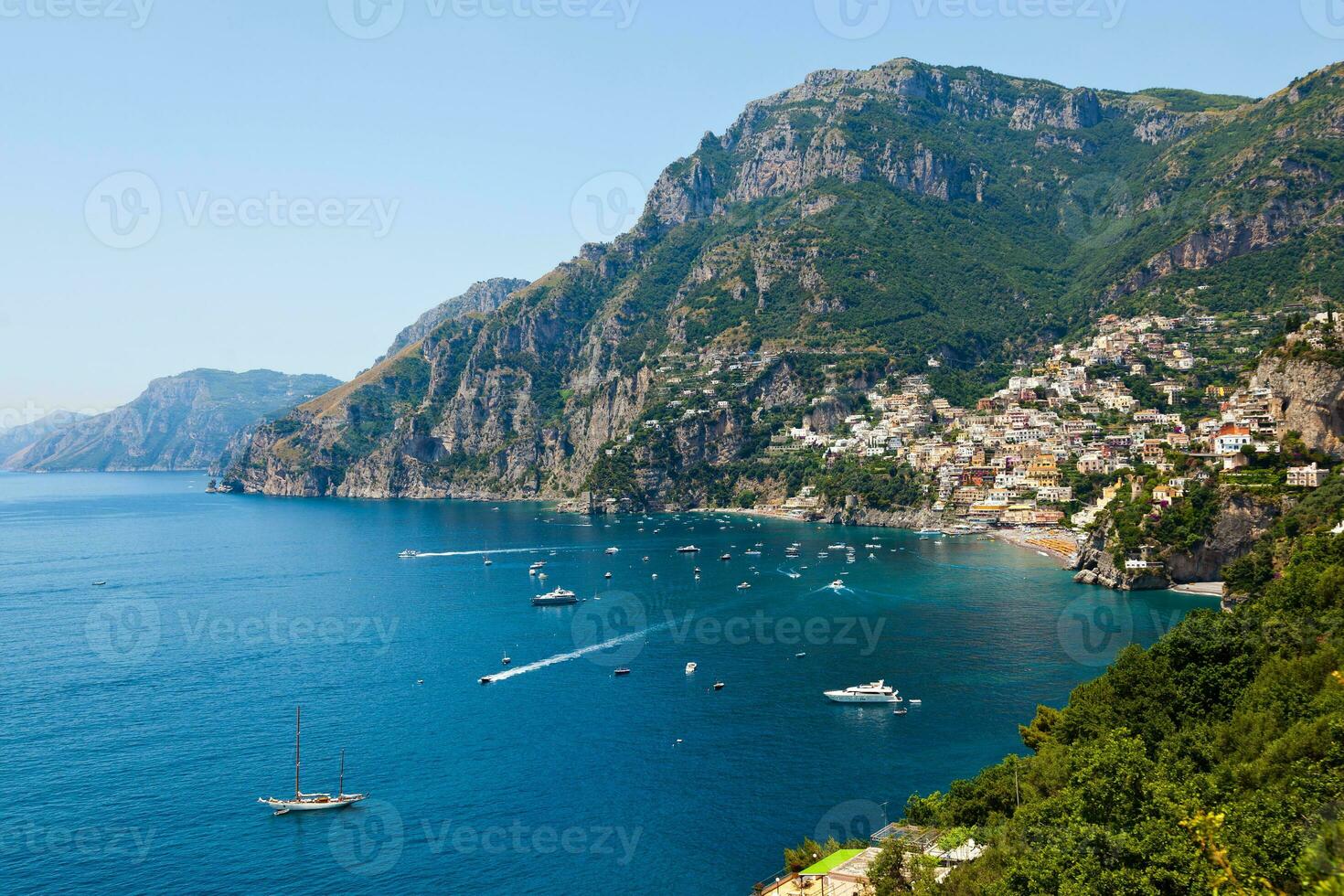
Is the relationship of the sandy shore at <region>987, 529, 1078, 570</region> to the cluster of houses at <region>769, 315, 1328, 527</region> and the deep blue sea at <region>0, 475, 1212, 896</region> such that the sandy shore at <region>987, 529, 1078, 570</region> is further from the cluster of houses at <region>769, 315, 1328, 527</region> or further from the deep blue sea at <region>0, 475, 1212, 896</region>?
the deep blue sea at <region>0, 475, 1212, 896</region>

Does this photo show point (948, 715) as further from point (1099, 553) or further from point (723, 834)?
point (1099, 553)

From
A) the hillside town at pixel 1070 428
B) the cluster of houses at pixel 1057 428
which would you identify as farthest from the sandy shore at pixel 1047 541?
the cluster of houses at pixel 1057 428

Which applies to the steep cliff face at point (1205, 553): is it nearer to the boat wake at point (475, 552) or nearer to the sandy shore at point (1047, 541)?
the sandy shore at point (1047, 541)

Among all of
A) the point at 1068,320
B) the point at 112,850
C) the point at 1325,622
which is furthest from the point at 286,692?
the point at 1068,320

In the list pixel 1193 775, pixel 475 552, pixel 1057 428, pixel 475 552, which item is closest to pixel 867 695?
pixel 1193 775

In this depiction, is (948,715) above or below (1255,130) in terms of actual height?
below

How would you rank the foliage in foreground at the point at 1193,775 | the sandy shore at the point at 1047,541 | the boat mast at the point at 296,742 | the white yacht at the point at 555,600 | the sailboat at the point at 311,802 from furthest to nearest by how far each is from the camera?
the sandy shore at the point at 1047,541 → the white yacht at the point at 555,600 → the boat mast at the point at 296,742 → the sailboat at the point at 311,802 → the foliage in foreground at the point at 1193,775
